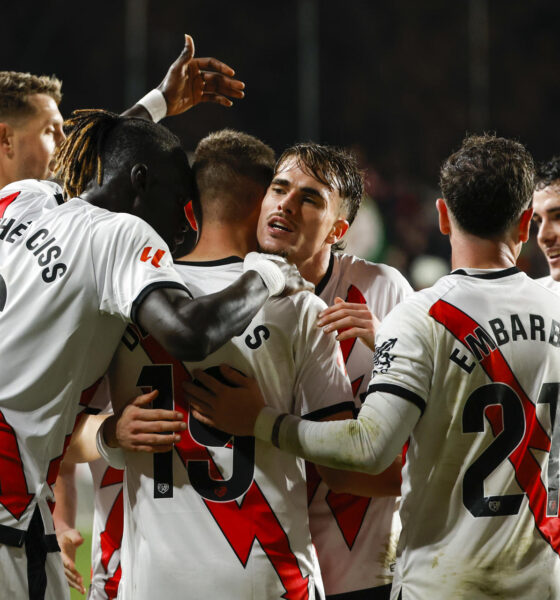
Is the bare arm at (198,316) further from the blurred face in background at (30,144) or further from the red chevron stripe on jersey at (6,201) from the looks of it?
the blurred face in background at (30,144)

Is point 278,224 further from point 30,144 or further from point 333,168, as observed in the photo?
point 30,144

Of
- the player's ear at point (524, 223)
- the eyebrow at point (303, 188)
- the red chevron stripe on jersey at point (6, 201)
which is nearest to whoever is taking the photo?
the player's ear at point (524, 223)

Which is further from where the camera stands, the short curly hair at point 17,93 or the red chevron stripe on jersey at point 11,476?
the short curly hair at point 17,93

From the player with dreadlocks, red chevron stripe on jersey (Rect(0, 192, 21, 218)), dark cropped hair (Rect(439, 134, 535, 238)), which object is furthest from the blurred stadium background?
the player with dreadlocks

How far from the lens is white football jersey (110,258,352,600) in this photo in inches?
93.2

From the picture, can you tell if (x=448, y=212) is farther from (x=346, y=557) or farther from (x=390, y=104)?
(x=390, y=104)

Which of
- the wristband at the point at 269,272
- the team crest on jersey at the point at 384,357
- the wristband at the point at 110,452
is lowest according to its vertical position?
the wristband at the point at 110,452

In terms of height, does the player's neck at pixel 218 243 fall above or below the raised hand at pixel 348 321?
above

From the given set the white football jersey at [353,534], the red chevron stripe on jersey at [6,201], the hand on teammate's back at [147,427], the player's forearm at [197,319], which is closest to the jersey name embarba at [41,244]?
the red chevron stripe on jersey at [6,201]

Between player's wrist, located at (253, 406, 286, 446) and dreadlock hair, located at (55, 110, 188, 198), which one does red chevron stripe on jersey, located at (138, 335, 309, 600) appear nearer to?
player's wrist, located at (253, 406, 286, 446)

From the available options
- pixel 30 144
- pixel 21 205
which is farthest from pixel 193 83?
pixel 21 205

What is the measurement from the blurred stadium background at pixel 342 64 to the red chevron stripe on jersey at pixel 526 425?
11059 millimetres

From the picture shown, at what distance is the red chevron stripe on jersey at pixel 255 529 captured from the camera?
93.6 inches

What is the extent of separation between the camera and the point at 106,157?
2.70 metres
